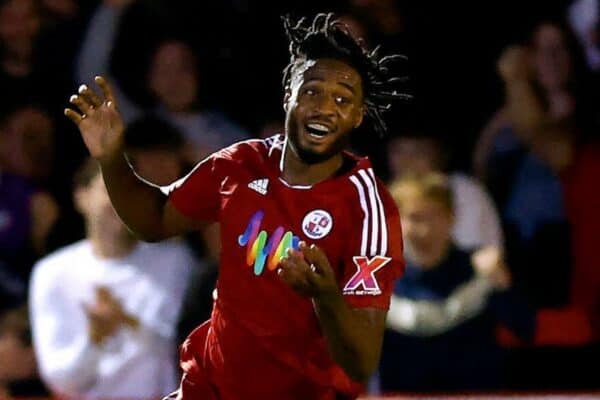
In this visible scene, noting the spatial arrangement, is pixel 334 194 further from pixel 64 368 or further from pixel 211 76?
pixel 211 76

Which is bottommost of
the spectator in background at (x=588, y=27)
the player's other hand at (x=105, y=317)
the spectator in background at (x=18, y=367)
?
the spectator in background at (x=18, y=367)

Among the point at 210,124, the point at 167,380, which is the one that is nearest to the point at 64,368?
the point at 167,380

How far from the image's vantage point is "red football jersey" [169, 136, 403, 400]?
403 centimetres

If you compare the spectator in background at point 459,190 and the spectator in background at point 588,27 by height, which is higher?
the spectator in background at point 588,27

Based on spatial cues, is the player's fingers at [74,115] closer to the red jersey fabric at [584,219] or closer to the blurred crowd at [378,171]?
the blurred crowd at [378,171]

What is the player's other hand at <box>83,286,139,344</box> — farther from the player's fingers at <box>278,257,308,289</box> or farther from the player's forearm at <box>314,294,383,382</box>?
the player's fingers at <box>278,257,308,289</box>

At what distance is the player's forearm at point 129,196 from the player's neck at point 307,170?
37 centimetres

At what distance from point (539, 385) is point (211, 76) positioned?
6.38 feet

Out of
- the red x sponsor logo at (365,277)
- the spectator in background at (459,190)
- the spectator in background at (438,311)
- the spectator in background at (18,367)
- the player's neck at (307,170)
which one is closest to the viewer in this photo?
the red x sponsor logo at (365,277)

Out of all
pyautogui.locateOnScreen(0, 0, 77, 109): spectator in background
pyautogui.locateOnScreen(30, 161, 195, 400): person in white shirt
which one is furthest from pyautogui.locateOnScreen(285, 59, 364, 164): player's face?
pyautogui.locateOnScreen(0, 0, 77, 109): spectator in background

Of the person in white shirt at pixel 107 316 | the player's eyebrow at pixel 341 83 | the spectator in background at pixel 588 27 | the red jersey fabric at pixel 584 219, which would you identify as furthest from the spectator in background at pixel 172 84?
the player's eyebrow at pixel 341 83

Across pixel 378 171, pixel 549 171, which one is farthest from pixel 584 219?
pixel 378 171

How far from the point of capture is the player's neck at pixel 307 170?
4.14 m

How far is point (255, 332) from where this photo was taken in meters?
4.10
